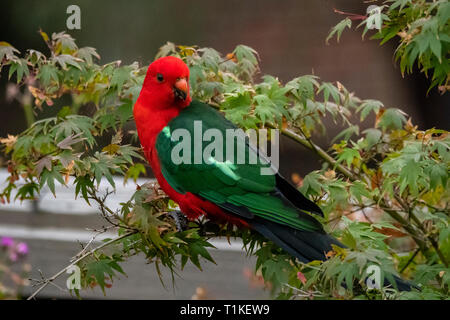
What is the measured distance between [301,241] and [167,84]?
73 cm

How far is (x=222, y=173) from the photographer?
1991 mm

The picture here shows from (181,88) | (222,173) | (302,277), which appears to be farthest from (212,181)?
(302,277)

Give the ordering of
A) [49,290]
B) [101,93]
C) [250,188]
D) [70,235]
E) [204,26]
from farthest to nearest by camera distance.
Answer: [204,26] → [70,235] → [49,290] → [101,93] → [250,188]

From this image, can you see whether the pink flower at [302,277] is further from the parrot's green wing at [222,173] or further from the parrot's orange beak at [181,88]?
the parrot's orange beak at [181,88]

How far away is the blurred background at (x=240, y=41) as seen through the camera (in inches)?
207

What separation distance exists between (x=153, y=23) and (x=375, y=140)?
160 inches

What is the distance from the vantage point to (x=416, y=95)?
5.41m

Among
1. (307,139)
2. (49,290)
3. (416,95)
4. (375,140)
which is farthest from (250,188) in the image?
(416,95)

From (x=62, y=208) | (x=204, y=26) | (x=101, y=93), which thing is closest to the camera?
(x=101, y=93)

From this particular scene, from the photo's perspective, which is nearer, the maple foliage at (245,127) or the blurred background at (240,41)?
the maple foliage at (245,127)

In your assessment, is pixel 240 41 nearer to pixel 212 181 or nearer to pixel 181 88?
pixel 181 88

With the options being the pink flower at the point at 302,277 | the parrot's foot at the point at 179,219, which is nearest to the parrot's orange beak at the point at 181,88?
the parrot's foot at the point at 179,219

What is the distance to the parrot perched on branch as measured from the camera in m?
1.83

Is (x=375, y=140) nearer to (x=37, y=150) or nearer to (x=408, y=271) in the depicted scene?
(x=408, y=271)
